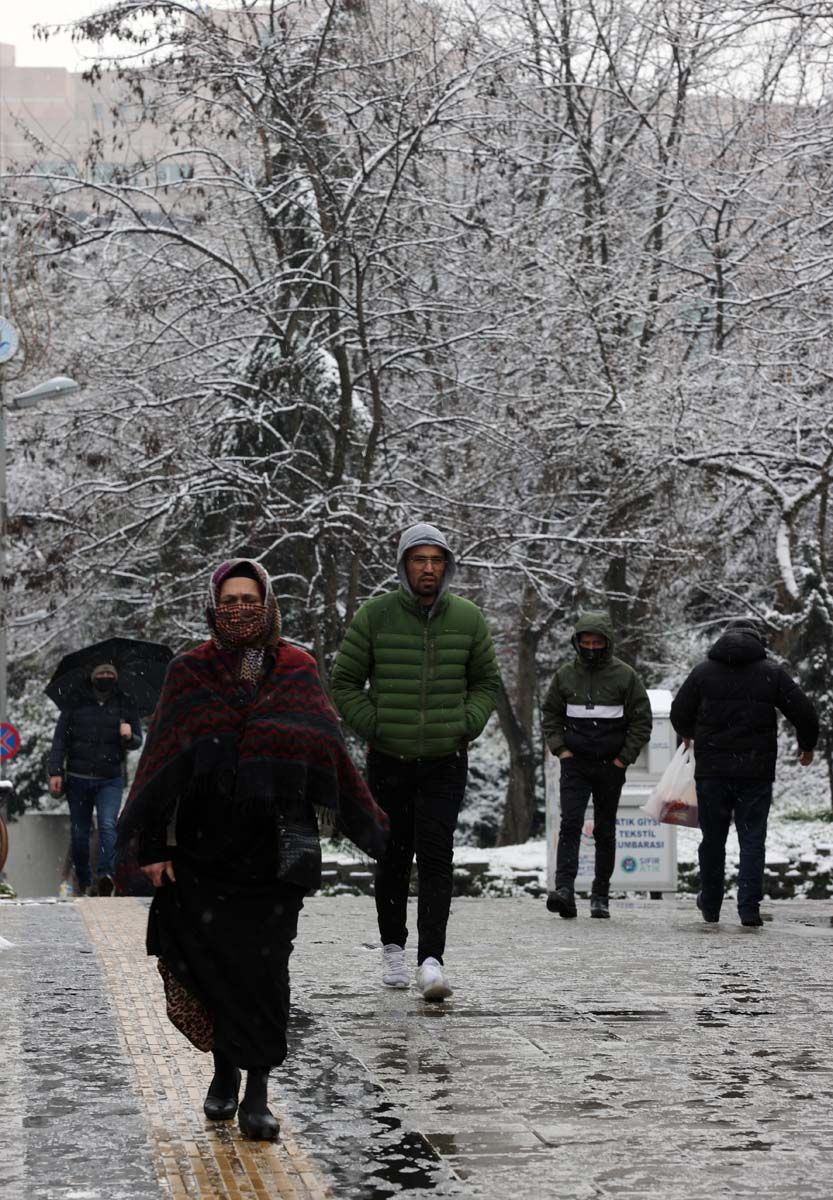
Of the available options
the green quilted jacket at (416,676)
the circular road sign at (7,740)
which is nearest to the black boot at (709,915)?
the green quilted jacket at (416,676)

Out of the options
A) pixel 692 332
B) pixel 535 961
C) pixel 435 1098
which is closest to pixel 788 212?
pixel 692 332

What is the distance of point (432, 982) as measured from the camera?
7.89 m

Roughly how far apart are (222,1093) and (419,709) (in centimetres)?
295

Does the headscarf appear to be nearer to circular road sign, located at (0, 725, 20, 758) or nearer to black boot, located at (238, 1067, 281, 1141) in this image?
black boot, located at (238, 1067, 281, 1141)

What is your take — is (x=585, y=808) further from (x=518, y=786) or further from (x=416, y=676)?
(x=518, y=786)

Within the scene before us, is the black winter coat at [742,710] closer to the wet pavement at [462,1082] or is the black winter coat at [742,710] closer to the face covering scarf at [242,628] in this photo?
the wet pavement at [462,1082]

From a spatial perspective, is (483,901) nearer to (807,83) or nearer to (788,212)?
(788,212)

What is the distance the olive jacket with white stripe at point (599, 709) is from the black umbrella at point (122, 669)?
4.87m

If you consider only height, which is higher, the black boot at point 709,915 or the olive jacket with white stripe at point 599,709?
the olive jacket with white stripe at point 599,709

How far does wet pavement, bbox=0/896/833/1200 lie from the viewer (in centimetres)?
490

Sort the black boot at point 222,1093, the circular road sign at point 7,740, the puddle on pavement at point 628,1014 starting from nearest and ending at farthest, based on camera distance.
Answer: the black boot at point 222,1093 < the puddle on pavement at point 628,1014 < the circular road sign at point 7,740

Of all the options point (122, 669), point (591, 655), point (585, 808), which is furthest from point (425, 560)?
point (122, 669)

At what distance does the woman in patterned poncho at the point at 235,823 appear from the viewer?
5.29 meters

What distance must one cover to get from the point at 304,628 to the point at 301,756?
17.5 m
